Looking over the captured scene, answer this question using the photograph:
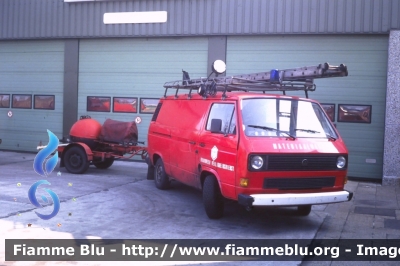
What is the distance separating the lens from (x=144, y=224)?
8.53 metres

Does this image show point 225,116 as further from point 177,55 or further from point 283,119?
point 177,55

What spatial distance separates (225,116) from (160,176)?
332 cm

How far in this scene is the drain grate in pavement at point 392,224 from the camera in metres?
8.93

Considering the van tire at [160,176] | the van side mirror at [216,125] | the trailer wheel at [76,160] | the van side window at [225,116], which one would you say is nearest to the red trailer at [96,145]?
the trailer wheel at [76,160]

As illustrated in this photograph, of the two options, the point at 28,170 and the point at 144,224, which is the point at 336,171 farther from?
the point at 28,170

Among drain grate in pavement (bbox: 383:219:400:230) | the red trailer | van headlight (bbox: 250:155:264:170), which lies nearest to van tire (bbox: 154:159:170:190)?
the red trailer

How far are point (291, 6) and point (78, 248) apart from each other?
10.2m

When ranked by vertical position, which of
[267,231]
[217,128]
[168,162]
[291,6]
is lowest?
[267,231]

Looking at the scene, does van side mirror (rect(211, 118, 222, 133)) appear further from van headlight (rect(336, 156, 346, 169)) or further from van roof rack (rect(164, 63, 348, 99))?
van headlight (rect(336, 156, 346, 169))

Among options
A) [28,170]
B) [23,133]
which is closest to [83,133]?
[28,170]

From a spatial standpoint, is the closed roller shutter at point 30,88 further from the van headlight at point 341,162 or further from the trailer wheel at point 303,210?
the van headlight at point 341,162

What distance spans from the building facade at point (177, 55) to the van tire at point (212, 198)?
6.68 metres

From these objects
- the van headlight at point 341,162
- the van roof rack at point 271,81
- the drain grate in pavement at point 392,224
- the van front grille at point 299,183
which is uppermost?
the van roof rack at point 271,81

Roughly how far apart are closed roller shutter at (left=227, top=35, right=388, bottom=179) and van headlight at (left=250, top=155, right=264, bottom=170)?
23.7 feet
